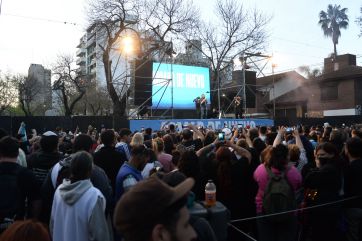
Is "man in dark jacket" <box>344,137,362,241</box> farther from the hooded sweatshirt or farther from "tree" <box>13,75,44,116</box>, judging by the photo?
"tree" <box>13,75,44,116</box>

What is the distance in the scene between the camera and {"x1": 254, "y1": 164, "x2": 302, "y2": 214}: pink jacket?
4949mm

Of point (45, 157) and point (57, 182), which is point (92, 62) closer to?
point (45, 157)

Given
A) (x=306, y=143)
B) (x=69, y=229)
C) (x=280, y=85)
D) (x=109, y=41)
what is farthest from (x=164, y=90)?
(x=280, y=85)

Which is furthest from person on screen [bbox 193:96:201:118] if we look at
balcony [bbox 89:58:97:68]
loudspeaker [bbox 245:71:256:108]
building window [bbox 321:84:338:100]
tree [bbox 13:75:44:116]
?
balcony [bbox 89:58:97:68]

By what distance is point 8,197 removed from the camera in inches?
154

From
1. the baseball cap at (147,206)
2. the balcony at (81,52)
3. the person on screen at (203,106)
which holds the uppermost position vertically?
the balcony at (81,52)

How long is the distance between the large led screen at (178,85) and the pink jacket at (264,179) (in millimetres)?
16070

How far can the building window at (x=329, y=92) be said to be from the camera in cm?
3796

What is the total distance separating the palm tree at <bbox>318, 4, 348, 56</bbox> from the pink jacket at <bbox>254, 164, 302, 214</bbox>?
7232 centimetres

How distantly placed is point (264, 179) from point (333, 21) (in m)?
74.6

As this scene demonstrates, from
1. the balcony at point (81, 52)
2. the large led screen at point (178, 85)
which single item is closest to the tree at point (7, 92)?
the large led screen at point (178, 85)

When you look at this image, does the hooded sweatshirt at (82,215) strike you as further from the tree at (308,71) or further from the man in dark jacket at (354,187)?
the tree at (308,71)

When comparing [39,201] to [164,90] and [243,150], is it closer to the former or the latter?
[243,150]

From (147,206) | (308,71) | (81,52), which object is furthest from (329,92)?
(81,52)
